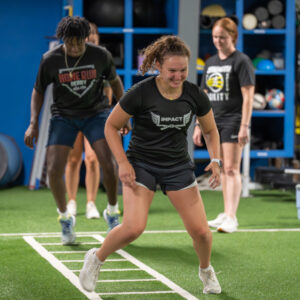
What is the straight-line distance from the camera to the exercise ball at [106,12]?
989 centimetres

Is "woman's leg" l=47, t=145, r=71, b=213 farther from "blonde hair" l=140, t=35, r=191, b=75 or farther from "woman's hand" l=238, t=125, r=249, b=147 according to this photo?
"woman's hand" l=238, t=125, r=249, b=147

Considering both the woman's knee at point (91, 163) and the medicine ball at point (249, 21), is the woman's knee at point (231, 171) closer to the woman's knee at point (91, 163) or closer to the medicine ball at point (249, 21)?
the woman's knee at point (91, 163)

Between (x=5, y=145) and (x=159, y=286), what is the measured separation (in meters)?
6.61

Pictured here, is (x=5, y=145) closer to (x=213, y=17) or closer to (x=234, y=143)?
(x=213, y=17)

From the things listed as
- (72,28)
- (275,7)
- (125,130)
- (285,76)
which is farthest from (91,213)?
(275,7)

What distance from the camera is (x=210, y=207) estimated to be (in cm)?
827

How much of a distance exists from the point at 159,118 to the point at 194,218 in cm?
61

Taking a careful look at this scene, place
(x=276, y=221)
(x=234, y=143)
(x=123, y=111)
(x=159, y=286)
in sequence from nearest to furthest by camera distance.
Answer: (x=123, y=111), (x=159, y=286), (x=234, y=143), (x=276, y=221)

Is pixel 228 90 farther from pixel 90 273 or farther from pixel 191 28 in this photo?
pixel 191 28

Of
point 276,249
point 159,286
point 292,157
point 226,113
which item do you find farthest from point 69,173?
point 292,157

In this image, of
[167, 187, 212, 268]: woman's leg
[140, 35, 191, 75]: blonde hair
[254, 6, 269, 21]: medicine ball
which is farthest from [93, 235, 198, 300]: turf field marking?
[254, 6, 269, 21]: medicine ball

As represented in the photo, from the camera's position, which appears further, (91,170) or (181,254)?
(91,170)

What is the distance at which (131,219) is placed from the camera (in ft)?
12.9

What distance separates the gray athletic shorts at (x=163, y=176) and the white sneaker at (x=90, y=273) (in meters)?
0.53
